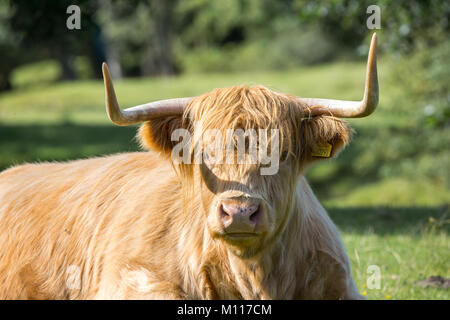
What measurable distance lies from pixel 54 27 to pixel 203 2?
132 feet

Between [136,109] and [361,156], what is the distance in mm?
16386

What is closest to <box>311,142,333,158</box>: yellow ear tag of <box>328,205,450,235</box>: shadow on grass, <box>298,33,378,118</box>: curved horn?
<box>298,33,378,118</box>: curved horn

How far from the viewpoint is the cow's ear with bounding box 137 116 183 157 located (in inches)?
169

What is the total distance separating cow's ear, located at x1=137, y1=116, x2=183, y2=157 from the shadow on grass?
3945mm

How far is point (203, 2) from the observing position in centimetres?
4975

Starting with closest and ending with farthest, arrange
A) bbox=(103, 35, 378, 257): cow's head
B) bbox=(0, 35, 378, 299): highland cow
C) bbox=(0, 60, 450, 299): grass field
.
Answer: bbox=(103, 35, 378, 257): cow's head → bbox=(0, 35, 378, 299): highland cow → bbox=(0, 60, 450, 299): grass field

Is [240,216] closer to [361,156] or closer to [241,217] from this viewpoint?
[241,217]

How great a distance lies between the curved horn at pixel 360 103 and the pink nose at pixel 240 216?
83cm

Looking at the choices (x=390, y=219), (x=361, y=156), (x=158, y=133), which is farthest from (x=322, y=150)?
(x=361, y=156)

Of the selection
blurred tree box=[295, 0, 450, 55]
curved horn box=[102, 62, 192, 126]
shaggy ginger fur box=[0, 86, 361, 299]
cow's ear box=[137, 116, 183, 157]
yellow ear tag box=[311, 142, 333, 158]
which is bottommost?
shaggy ginger fur box=[0, 86, 361, 299]

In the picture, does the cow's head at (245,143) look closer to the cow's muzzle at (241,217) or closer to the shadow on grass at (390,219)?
the cow's muzzle at (241,217)

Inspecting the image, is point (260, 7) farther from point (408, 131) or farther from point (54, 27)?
point (54, 27)

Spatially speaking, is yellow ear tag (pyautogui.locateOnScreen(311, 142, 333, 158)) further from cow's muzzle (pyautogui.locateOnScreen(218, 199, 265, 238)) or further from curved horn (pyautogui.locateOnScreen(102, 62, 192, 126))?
curved horn (pyautogui.locateOnScreen(102, 62, 192, 126))

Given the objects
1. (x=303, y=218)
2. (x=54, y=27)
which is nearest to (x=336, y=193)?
(x=54, y=27)
